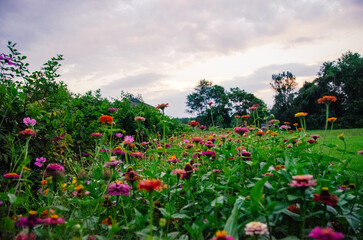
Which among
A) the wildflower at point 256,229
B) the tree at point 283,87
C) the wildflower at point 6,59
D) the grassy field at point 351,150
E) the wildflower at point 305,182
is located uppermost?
the tree at point 283,87

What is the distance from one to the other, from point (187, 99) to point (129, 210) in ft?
155

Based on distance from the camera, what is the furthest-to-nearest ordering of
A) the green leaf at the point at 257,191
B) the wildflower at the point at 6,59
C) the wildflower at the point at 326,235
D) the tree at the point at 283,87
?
the tree at the point at 283,87
the wildflower at the point at 6,59
the green leaf at the point at 257,191
the wildflower at the point at 326,235

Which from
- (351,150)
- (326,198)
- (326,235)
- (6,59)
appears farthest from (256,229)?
(351,150)

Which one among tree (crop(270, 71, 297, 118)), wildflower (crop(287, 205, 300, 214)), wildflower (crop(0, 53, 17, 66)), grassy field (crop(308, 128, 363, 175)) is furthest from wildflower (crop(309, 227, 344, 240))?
tree (crop(270, 71, 297, 118))

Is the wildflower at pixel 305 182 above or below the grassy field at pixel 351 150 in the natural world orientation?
above

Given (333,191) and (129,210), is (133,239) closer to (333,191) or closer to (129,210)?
(129,210)

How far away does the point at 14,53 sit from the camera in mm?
2086

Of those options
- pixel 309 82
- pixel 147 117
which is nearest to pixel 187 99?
pixel 309 82

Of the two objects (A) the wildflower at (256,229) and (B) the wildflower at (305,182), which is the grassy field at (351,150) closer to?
(B) the wildflower at (305,182)

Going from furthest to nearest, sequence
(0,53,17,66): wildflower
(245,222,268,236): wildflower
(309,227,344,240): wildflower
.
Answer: (0,53,17,66): wildflower < (245,222,268,236): wildflower < (309,227,344,240): wildflower

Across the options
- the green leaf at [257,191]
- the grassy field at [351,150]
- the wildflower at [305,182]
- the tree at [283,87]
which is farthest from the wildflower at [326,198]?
the tree at [283,87]

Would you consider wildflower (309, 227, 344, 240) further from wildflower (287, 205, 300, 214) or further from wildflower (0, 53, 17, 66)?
wildflower (0, 53, 17, 66)

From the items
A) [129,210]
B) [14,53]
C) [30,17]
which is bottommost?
[129,210]

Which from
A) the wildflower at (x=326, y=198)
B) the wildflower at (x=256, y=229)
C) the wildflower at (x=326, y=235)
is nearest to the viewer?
the wildflower at (x=326, y=235)
